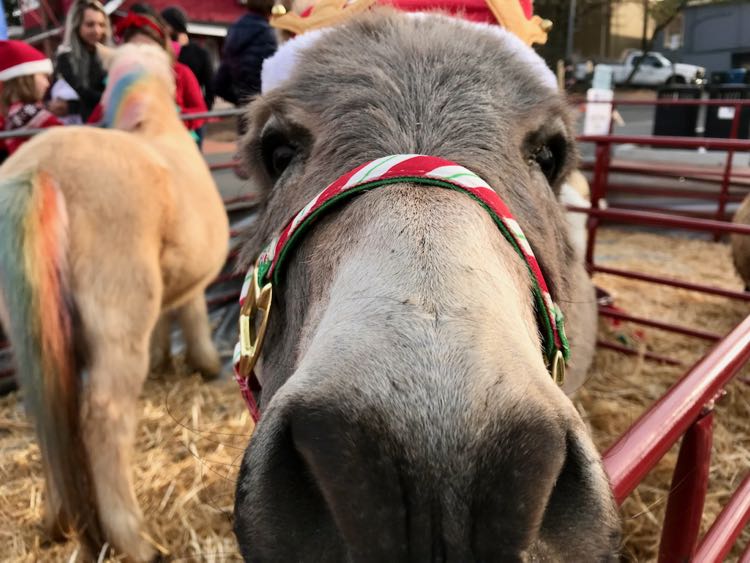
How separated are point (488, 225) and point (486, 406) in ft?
1.28

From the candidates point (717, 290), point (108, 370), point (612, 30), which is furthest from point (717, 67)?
point (108, 370)

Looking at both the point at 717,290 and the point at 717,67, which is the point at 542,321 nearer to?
the point at 717,290

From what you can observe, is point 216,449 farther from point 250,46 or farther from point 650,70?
point 650,70

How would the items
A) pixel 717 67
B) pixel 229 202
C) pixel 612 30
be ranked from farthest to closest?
1. pixel 612 30
2. pixel 717 67
3. pixel 229 202

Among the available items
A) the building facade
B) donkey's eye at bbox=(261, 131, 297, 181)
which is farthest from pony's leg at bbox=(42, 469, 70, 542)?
the building facade

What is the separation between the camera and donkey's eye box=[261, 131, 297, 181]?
138cm

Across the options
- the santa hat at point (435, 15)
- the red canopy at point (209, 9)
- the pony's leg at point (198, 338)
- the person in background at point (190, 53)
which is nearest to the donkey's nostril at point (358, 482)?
the santa hat at point (435, 15)

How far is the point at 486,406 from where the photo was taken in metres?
0.66

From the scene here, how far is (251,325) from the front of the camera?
1308mm

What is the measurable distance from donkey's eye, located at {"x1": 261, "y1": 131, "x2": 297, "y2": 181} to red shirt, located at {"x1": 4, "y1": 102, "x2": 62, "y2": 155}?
295 cm

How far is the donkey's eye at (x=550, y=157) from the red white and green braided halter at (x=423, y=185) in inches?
15.4

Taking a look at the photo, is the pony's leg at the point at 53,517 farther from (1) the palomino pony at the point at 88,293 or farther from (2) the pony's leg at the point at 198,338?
(2) the pony's leg at the point at 198,338

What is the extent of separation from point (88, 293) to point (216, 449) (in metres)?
1.17

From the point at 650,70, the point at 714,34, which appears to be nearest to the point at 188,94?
the point at 650,70
